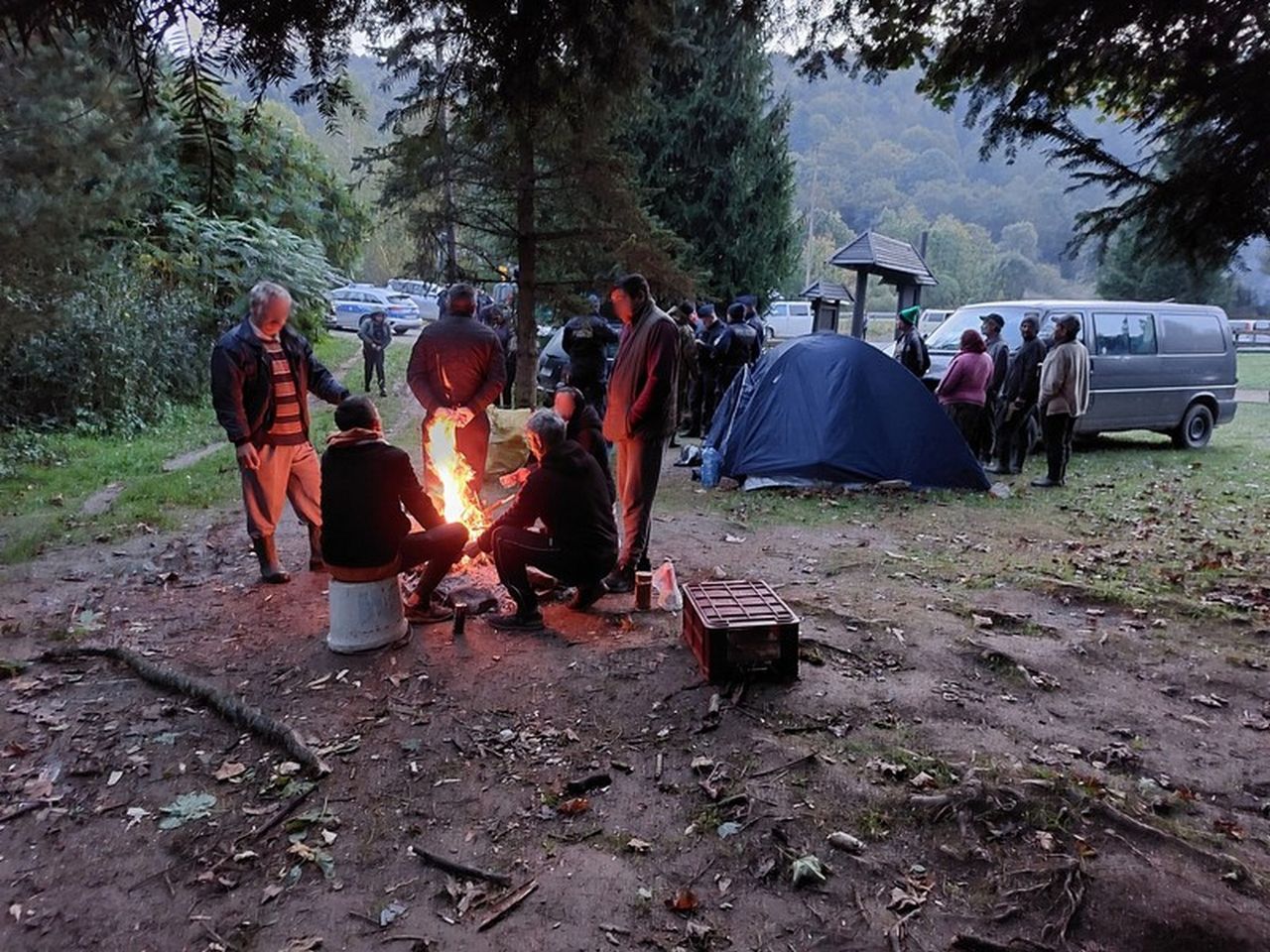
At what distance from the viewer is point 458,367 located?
618 centimetres

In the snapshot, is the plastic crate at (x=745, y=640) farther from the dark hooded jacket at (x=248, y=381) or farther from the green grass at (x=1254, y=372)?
the green grass at (x=1254, y=372)

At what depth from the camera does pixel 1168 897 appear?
2.57 m

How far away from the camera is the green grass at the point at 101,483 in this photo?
6645 mm

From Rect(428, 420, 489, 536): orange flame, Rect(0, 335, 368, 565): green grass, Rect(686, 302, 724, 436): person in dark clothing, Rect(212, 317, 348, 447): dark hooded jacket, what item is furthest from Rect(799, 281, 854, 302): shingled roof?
Rect(212, 317, 348, 447): dark hooded jacket

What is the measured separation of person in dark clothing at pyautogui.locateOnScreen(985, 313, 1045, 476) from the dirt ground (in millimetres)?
4774

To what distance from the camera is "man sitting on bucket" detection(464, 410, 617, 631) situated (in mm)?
4559

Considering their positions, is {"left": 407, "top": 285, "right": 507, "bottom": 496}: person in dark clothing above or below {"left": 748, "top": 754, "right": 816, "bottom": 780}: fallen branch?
above

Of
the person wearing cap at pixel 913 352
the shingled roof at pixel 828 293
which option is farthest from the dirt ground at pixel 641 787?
the shingled roof at pixel 828 293

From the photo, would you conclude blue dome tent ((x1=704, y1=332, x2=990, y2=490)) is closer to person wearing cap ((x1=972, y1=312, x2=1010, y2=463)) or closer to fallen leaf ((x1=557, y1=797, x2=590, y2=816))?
person wearing cap ((x1=972, y1=312, x2=1010, y2=463))

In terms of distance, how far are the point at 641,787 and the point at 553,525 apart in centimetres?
176

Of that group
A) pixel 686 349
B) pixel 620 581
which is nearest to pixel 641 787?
pixel 620 581

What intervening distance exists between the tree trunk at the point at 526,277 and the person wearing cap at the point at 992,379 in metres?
5.19

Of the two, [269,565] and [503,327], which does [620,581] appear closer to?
[269,565]

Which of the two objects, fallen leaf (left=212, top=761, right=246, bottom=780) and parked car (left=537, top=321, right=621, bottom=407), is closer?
fallen leaf (left=212, top=761, right=246, bottom=780)
